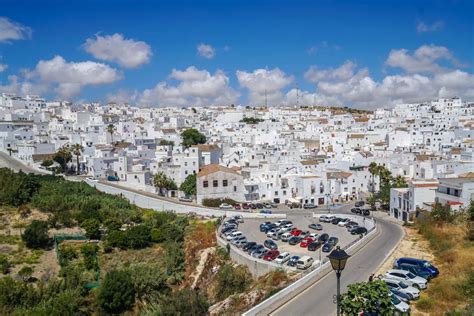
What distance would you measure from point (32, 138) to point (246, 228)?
190 ft

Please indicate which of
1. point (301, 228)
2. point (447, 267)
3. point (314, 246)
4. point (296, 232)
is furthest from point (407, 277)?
point (301, 228)

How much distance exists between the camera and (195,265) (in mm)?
32406

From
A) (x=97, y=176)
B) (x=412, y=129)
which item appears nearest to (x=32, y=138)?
(x=97, y=176)

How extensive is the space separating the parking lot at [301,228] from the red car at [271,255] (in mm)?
1352

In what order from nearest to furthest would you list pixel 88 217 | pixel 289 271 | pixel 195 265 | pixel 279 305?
pixel 279 305 < pixel 289 271 < pixel 195 265 < pixel 88 217

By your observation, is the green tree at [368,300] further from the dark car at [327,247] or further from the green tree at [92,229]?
the green tree at [92,229]

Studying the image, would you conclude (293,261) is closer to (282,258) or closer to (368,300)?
(282,258)

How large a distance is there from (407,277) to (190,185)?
34.2 metres

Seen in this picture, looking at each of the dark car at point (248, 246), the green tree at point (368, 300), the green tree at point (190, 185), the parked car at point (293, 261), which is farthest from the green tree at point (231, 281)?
the green tree at point (190, 185)

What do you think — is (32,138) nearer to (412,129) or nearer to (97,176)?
(97,176)

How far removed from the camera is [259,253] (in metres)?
27.6

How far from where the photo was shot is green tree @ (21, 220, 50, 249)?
118 ft

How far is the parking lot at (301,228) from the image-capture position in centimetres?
2837

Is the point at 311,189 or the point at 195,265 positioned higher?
the point at 311,189
